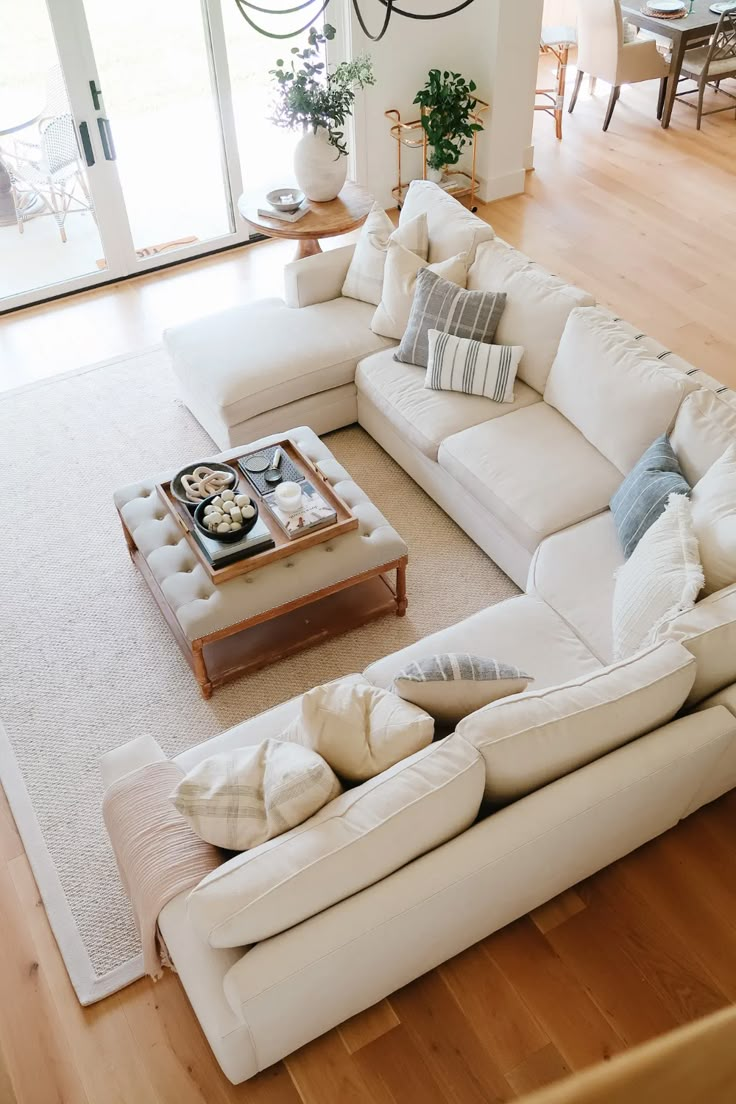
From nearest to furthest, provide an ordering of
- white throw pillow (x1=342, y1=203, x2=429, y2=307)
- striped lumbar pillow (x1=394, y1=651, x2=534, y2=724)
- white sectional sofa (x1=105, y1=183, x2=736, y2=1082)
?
white sectional sofa (x1=105, y1=183, x2=736, y2=1082) → striped lumbar pillow (x1=394, y1=651, x2=534, y2=724) → white throw pillow (x1=342, y1=203, x2=429, y2=307)

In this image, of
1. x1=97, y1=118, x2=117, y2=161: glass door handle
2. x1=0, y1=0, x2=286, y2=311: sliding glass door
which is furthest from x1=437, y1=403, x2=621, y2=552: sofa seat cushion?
x1=97, y1=118, x2=117, y2=161: glass door handle

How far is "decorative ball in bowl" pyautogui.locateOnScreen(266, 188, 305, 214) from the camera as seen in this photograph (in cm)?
464

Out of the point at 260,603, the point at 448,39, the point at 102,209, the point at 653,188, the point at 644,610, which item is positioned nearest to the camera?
the point at 644,610

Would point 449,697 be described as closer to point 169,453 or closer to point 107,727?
point 107,727

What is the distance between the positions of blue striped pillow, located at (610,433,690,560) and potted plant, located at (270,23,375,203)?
245cm

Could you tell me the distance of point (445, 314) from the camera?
12.3ft

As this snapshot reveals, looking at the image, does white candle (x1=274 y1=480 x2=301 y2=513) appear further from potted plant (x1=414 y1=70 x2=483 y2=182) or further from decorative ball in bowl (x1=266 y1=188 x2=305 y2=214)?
potted plant (x1=414 y1=70 x2=483 y2=182)

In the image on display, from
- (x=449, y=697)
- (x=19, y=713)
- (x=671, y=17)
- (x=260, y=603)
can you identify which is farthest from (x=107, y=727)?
(x=671, y=17)

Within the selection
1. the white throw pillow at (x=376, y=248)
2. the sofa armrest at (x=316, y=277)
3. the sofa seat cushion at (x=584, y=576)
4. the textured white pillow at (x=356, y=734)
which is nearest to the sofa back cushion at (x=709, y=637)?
the sofa seat cushion at (x=584, y=576)

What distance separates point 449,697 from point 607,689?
38 cm

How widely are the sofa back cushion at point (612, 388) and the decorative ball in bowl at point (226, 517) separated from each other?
1.24m

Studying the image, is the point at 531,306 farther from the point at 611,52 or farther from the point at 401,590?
the point at 611,52

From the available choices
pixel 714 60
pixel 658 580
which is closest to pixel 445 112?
pixel 714 60

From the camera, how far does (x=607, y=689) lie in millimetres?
2262
